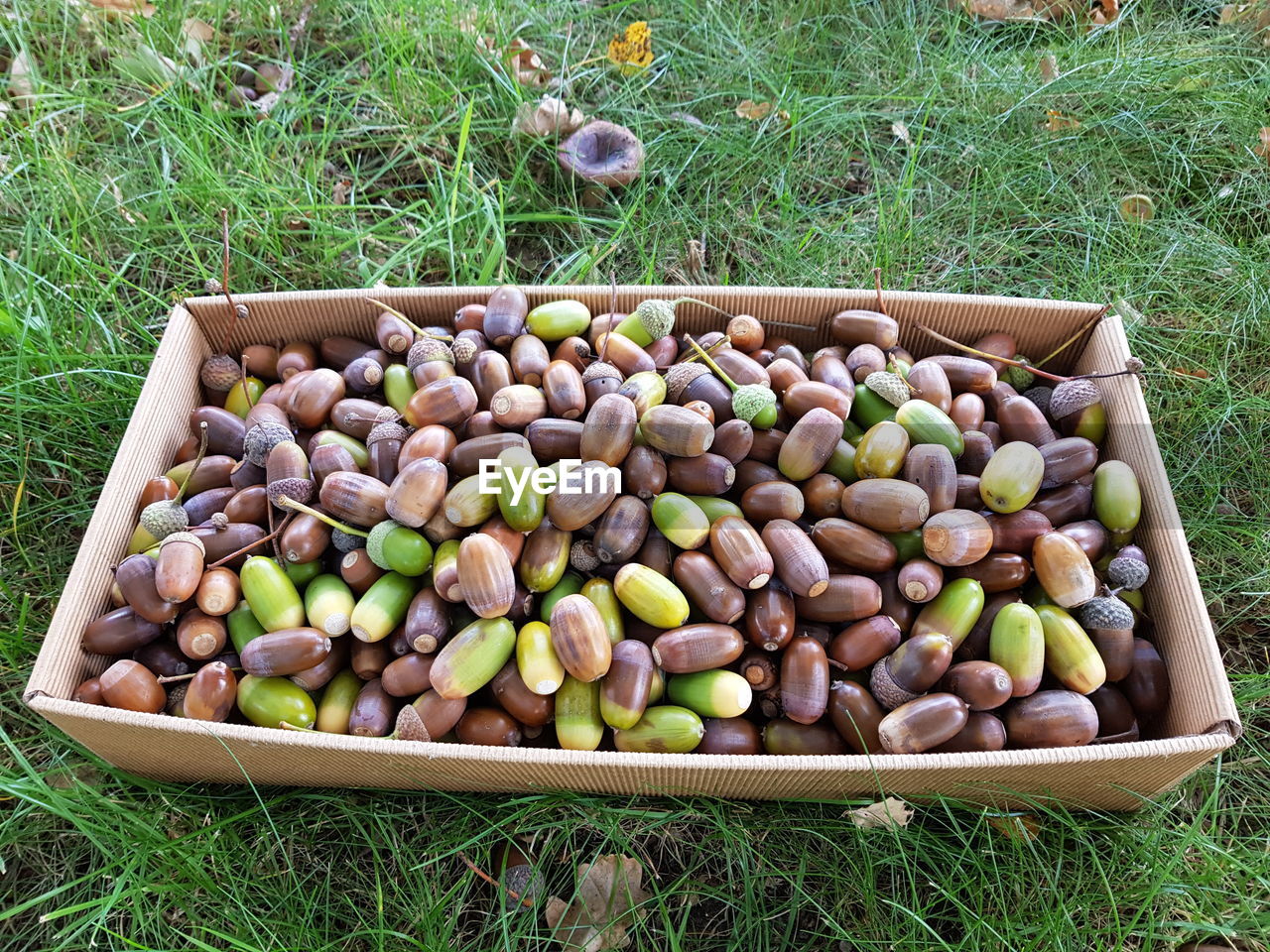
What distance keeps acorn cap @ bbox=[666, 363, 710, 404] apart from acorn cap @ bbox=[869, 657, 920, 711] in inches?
30.7

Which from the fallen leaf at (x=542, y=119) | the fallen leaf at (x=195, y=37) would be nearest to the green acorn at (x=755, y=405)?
the fallen leaf at (x=542, y=119)

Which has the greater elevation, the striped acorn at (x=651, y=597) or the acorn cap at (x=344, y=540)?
the striped acorn at (x=651, y=597)

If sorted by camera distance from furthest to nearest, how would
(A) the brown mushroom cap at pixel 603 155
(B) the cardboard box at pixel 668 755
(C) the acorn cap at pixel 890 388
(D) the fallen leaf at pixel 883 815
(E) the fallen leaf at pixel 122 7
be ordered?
(E) the fallen leaf at pixel 122 7 → (A) the brown mushroom cap at pixel 603 155 → (C) the acorn cap at pixel 890 388 → (D) the fallen leaf at pixel 883 815 → (B) the cardboard box at pixel 668 755

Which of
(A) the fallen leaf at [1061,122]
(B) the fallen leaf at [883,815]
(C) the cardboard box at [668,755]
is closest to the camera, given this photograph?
(C) the cardboard box at [668,755]

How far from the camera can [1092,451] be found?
2.20 metres

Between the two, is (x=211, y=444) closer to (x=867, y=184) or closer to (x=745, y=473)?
(x=745, y=473)

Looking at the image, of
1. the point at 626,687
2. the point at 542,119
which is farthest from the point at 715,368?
the point at 542,119

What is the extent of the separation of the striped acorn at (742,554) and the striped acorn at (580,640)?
0.30 meters

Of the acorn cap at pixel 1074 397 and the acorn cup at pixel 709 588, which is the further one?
the acorn cap at pixel 1074 397

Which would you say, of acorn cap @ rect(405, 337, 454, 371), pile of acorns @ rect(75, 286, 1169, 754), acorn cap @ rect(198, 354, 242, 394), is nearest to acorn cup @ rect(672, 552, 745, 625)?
pile of acorns @ rect(75, 286, 1169, 754)

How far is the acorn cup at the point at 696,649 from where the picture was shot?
1.93 metres

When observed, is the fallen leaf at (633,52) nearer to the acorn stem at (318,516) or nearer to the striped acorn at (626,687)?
the acorn stem at (318,516)

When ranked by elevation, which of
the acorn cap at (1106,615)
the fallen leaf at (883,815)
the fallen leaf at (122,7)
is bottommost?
the fallen leaf at (883,815)

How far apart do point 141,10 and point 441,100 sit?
1.29 meters
